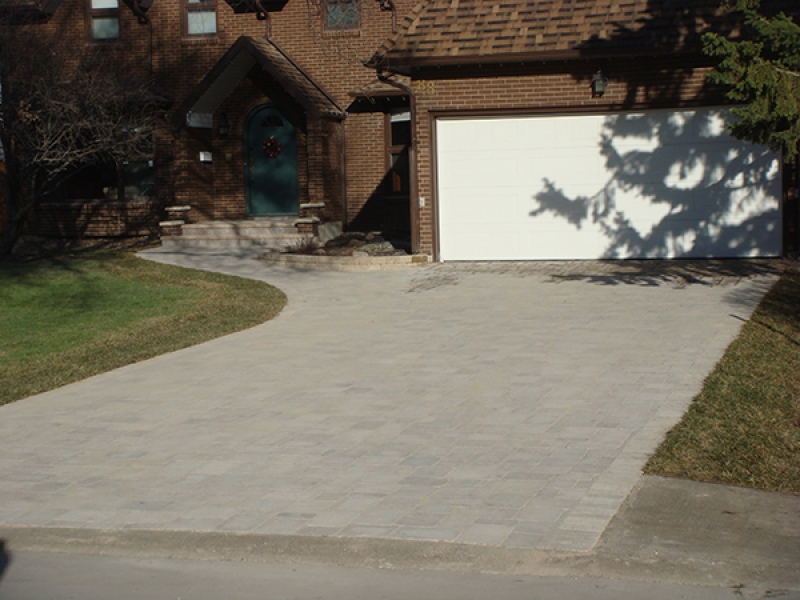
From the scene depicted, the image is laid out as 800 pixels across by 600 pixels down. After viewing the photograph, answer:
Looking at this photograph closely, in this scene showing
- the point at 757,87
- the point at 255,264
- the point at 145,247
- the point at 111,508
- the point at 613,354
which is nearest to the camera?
the point at 111,508

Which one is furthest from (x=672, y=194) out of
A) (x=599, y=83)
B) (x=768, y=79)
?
(x=768, y=79)

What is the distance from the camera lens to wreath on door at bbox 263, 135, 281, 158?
23.4m

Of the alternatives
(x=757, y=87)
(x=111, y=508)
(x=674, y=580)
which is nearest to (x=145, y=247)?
(x=757, y=87)

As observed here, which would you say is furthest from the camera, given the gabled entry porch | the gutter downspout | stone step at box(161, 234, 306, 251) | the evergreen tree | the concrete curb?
the gabled entry porch

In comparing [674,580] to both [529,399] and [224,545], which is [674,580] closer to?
[224,545]

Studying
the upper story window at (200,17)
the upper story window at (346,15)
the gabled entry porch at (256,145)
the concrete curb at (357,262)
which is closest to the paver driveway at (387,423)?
the concrete curb at (357,262)

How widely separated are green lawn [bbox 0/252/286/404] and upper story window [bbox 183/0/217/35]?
7.06 metres

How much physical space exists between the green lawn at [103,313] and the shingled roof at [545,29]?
5.19 m

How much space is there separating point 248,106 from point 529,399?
1611 centimetres

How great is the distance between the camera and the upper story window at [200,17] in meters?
23.3

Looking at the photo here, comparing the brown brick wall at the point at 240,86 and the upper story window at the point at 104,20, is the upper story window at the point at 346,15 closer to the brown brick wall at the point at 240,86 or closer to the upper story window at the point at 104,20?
the brown brick wall at the point at 240,86

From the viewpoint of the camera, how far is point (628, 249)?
57.9ft

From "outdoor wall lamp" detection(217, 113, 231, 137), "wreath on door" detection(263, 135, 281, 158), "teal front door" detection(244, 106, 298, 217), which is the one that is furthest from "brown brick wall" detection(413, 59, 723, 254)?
"outdoor wall lamp" detection(217, 113, 231, 137)

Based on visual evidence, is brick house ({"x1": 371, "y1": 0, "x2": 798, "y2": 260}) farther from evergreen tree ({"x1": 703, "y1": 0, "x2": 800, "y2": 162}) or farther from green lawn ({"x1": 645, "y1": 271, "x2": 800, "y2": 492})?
green lawn ({"x1": 645, "y1": 271, "x2": 800, "y2": 492})
